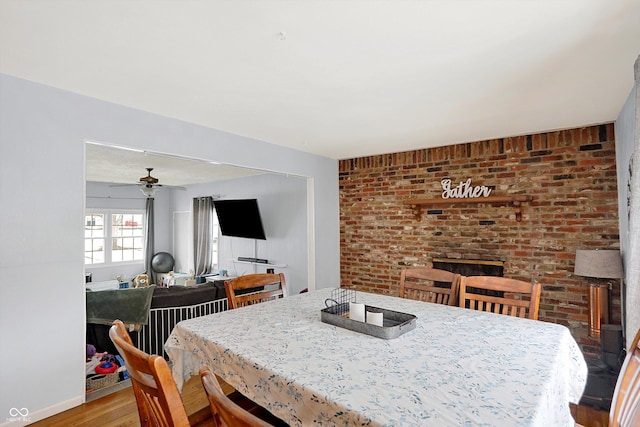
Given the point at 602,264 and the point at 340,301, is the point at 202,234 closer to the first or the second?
the point at 340,301

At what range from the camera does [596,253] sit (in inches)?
110

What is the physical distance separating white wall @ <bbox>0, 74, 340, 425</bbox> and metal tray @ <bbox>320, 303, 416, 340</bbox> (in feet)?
6.15

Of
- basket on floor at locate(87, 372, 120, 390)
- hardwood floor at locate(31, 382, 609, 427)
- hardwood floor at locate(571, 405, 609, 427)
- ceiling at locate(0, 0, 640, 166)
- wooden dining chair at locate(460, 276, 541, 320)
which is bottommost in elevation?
hardwood floor at locate(571, 405, 609, 427)

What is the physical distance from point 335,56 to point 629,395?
1927 mm

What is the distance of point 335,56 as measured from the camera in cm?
186

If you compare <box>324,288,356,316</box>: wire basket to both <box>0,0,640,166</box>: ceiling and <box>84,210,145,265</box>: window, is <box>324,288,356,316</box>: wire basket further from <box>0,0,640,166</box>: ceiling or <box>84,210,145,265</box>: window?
<box>84,210,145,265</box>: window

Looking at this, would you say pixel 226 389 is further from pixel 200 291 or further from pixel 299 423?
pixel 299 423

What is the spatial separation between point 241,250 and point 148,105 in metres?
3.73

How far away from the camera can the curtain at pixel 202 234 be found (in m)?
6.60

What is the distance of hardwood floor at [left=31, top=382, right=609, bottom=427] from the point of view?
220 centimetres

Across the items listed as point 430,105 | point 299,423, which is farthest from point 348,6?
point 299,423

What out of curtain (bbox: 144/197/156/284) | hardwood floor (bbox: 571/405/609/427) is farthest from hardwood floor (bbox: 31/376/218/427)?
curtain (bbox: 144/197/156/284)

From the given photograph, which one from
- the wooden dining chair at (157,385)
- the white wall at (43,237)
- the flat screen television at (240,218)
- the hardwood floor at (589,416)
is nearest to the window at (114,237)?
the flat screen television at (240,218)

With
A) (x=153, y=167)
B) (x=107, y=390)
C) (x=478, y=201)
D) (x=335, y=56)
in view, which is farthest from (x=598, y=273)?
(x=153, y=167)
